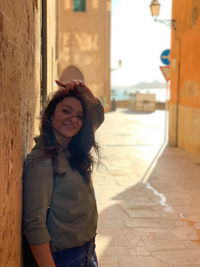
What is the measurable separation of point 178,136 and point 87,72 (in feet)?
47.0

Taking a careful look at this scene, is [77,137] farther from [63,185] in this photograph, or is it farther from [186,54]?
[186,54]

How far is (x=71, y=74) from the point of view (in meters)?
23.9

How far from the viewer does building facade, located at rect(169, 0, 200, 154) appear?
922cm

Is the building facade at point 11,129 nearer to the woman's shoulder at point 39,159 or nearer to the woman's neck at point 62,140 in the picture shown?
the woman's shoulder at point 39,159

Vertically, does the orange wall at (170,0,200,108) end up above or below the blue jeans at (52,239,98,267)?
above

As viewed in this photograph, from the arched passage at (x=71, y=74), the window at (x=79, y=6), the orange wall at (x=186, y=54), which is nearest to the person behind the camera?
the orange wall at (x=186, y=54)

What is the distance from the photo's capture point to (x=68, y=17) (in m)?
23.7

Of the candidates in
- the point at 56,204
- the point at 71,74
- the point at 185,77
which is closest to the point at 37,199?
the point at 56,204

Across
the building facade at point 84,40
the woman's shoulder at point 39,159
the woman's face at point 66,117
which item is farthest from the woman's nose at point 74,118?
the building facade at point 84,40

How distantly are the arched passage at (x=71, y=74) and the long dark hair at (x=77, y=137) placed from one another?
862 inches

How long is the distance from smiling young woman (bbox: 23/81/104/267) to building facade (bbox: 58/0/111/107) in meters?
21.6

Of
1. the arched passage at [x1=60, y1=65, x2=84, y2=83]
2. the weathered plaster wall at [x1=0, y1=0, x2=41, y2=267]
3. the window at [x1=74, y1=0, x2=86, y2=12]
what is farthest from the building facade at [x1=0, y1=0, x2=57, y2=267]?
the window at [x1=74, y1=0, x2=86, y2=12]

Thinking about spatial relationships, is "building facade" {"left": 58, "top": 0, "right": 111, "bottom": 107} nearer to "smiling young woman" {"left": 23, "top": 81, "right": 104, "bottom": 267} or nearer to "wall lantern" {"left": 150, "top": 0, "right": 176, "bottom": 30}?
"wall lantern" {"left": 150, "top": 0, "right": 176, "bottom": 30}

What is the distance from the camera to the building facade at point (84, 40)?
23625mm
